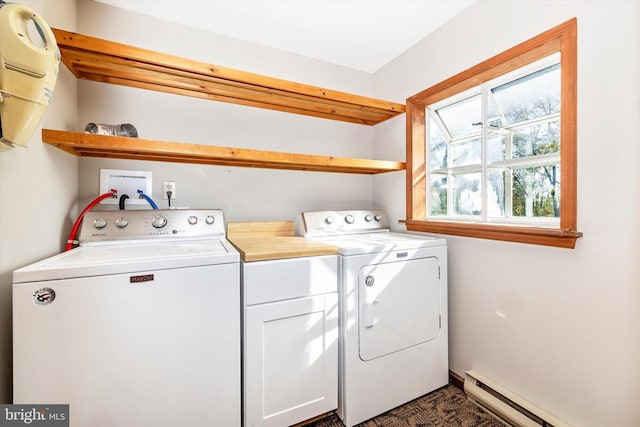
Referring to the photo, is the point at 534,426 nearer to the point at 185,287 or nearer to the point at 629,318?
the point at 629,318

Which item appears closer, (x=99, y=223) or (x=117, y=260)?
(x=117, y=260)

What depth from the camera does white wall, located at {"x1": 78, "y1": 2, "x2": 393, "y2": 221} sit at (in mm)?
1735

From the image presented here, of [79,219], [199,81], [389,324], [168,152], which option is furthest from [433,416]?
[199,81]

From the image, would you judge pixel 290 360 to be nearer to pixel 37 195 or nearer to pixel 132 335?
pixel 132 335

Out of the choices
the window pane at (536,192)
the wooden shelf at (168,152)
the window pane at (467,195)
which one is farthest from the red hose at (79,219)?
the window pane at (536,192)

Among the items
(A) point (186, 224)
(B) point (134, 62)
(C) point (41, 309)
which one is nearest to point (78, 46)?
(B) point (134, 62)

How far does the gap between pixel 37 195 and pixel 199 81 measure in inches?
40.5

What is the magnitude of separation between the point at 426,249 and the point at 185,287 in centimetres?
137

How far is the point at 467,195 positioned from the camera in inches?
78.2

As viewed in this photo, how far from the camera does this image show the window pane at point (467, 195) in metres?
1.90

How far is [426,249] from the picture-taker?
1717 millimetres

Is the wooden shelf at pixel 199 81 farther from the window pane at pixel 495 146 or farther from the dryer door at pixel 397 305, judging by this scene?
the dryer door at pixel 397 305

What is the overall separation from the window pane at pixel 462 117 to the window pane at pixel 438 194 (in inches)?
13.1

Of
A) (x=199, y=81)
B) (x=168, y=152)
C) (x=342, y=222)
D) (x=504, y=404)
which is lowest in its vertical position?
(x=504, y=404)
